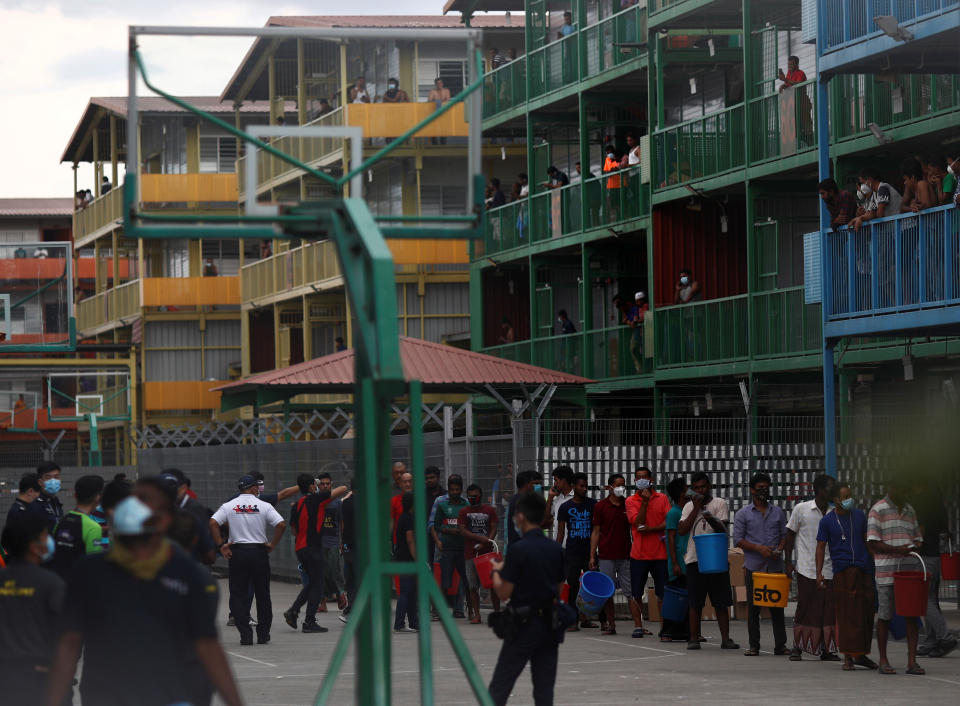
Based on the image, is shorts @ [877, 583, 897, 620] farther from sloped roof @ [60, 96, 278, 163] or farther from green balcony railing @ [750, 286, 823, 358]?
sloped roof @ [60, 96, 278, 163]

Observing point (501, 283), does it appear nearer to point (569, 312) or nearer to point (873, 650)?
point (569, 312)

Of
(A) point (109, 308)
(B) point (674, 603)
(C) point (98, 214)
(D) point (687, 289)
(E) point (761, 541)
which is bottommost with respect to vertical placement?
(B) point (674, 603)

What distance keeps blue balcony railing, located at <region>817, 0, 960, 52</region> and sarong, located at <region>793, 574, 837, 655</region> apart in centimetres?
681

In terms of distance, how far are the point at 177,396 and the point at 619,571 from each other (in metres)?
38.9

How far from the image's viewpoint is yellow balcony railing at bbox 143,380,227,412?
58.0 metres

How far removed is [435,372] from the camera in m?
28.2

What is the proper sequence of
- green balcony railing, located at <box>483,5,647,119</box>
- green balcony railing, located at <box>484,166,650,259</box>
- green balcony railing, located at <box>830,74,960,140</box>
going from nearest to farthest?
green balcony railing, located at <box>830,74,960,140</box> → green balcony railing, located at <box>483,5,647,119</box> → green balcony railing, located at <box>484,166,650,259</box>

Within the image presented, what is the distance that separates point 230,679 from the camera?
756 cm

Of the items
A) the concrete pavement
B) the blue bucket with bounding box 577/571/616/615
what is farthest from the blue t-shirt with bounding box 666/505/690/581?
the blue bucket with bounding box 577/571/616/615

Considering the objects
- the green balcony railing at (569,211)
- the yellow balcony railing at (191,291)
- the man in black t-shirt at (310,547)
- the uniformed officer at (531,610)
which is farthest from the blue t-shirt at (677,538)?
the yellow balcony railing at (191,291)

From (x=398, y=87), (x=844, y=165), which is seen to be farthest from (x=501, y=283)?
(x=844, y=165)

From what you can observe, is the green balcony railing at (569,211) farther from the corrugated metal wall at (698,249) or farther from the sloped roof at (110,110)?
the sloped roof at (110,110)

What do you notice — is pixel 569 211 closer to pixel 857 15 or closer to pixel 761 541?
pixel 857 15

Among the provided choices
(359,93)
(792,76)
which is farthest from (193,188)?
(792,76)
